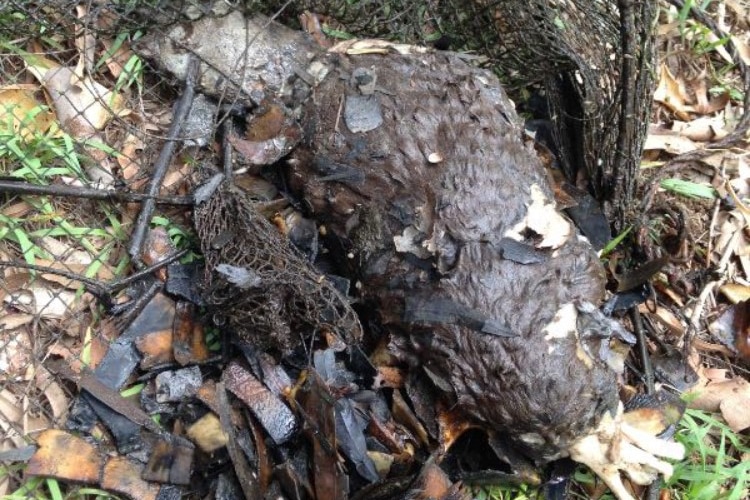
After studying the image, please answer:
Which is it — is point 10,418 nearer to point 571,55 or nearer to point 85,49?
point 85,49

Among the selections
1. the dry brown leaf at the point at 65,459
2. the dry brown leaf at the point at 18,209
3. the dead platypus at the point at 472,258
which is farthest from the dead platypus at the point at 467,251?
the dry brown leaf at the point at 65,459

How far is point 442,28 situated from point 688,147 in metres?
1.30

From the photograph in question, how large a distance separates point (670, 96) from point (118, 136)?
8.41 ft

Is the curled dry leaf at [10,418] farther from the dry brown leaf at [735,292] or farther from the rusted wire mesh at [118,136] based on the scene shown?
the dry brown leaf at [735,292]

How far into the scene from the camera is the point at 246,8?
277 cm

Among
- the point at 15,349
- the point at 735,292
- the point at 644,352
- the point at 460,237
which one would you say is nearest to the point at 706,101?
the point at 735,292

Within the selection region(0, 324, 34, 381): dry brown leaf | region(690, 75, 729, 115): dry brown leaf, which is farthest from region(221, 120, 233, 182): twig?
region(690, 75, 729, 115): dry brown leaf

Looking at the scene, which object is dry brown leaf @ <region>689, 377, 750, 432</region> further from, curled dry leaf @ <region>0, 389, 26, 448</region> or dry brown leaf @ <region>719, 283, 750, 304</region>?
curled dry leaf @ <region>0, 389, 26, 448</region>

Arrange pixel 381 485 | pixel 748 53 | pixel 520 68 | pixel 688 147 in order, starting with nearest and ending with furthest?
pixel 381 485
pixel 520 68
pixel 688 147
pixel 748 53

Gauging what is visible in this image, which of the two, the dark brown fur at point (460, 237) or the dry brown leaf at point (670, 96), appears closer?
the dark brown fur at point (460, 237)

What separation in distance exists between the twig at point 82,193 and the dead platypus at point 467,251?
0.45m

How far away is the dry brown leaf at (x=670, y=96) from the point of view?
11.3 ft

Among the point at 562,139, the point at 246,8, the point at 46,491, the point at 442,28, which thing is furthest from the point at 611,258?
the point at 46,491

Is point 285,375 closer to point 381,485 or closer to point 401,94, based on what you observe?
point 381,485
